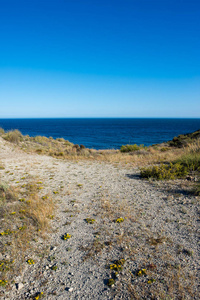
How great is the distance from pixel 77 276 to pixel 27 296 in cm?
87

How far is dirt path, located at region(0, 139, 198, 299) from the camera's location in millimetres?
3199

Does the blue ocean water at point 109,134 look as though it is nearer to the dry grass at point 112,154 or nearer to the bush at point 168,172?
the dry grass at point 112,154

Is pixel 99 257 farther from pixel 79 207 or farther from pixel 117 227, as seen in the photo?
pixel 79 207

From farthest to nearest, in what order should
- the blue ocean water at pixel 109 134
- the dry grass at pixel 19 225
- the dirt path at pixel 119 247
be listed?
the blue ocean water at pixel 109 134, the dry grass at pixel 19 225, the dirt path at pixel 119 247

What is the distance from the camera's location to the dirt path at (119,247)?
3199mm

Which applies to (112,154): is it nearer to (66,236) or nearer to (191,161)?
(191,161)

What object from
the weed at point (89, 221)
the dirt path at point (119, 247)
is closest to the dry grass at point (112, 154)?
the dirt path at point (119, 247)

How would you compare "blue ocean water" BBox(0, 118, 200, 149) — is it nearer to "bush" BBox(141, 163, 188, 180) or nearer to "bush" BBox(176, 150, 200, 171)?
"bush" BBox(176, 150, 200, 171)

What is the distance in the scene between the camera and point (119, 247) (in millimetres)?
4262

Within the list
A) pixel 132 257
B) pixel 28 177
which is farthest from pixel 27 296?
pixel 28 177

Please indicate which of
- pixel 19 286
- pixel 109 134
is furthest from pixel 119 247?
pixel 109 134

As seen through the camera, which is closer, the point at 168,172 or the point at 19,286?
the point at 19,286

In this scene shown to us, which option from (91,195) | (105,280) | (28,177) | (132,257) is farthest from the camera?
(28,177)

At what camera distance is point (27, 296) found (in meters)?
3.08
